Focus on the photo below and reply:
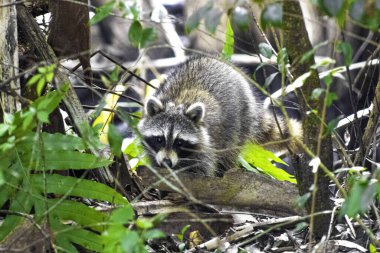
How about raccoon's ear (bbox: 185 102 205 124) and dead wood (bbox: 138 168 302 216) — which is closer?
dead wood (bbox: 138 168 302 216)

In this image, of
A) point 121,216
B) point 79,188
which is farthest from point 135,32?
point 79,188

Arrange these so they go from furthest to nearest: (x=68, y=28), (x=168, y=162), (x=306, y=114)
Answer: (x=168, y=162)
(x=68, y=28)
(x=306, y=114)

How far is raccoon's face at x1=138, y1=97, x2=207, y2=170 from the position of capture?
674 cm

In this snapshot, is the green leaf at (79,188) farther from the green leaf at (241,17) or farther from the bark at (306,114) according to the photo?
the green leaf at (241,17)

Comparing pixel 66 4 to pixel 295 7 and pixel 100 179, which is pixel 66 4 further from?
pixel 295 7

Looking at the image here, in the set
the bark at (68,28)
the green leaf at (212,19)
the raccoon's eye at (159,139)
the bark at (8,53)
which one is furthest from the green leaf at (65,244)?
the raccoon's eye at (159,139)

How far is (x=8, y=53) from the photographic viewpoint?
4980mm

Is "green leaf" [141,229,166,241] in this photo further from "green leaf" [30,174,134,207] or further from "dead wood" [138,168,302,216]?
"dead wood" [138,168,302,216]

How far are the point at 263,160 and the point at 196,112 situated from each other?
28.4 inches

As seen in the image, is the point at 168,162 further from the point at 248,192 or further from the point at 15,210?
the point at 15,210

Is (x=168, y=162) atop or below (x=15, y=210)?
below

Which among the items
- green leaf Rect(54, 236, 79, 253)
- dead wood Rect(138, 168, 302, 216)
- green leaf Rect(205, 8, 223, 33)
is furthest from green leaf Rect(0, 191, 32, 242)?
green leaf Rect(205, 8, 223, 33)

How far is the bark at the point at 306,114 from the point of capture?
4.24 m

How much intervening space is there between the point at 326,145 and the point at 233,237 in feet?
2.97
